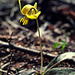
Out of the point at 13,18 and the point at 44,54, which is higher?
the point at 13,18

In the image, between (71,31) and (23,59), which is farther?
(71,31)

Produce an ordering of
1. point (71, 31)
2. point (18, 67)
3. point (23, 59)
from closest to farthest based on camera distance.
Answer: point (18, 67) < point (23, 59) < point (71, 31)

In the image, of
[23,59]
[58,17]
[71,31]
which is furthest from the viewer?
[58,17]

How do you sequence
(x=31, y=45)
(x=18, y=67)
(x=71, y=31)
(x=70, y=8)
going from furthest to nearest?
1. (x=70, y=8)
2. (x=71, y=31)
3. (x=31, y=45)
4. (x=18, y=67)

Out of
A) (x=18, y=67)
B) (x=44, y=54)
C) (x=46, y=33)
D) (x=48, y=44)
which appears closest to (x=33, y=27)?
(x=46, y=33)

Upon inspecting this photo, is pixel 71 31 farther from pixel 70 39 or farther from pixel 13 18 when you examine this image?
pixel 13 18

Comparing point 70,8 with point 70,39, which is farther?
point 70,8

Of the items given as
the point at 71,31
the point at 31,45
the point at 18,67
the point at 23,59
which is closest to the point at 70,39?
the point at 71,31

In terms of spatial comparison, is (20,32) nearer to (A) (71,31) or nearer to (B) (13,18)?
(B) (13,18)

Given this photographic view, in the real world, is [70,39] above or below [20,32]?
below
